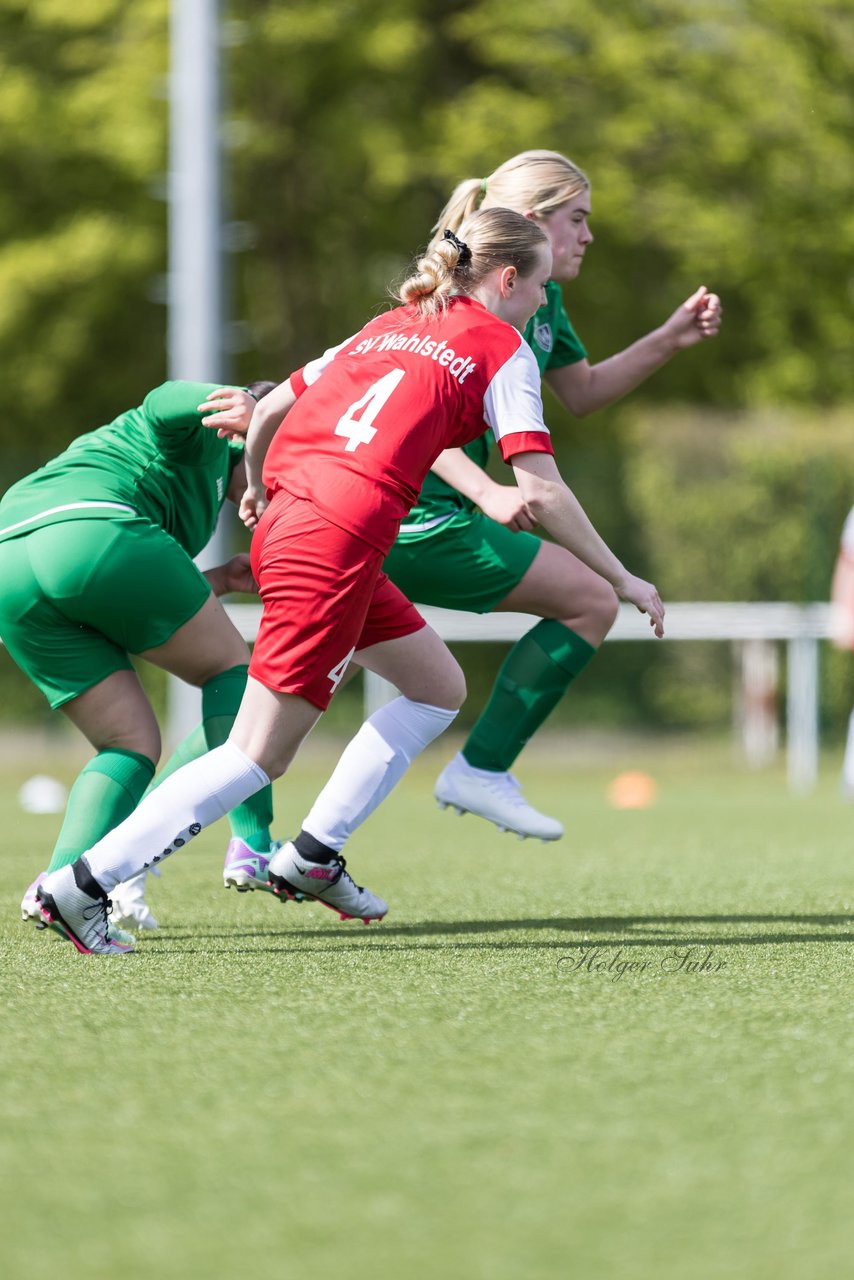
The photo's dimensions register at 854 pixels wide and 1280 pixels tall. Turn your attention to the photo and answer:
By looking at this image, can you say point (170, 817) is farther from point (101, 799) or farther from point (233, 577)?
point (233, 577)

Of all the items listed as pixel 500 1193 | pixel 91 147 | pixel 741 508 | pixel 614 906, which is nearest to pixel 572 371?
pixel 614 906

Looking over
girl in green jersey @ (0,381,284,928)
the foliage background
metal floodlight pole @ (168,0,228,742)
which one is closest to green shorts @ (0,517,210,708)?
girl in green jersey @ (0,381,284,928)

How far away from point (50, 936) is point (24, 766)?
9610mm

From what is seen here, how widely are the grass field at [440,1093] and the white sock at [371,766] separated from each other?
0.29 metres

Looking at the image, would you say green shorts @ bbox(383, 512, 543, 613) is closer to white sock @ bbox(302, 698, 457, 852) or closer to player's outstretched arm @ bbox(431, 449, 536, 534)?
Result: player's outstretched arm @ bbox(431, 449, 536, 534)

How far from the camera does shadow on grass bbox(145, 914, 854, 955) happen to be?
4383mm

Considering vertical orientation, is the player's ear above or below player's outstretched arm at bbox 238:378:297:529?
above

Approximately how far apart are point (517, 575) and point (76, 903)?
171 centimetres

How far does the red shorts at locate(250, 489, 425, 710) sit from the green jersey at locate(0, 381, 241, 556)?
572 millimetres

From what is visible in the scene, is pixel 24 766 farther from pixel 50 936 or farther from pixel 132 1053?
pixel 132 1053

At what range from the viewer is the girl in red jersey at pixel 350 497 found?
3.91 metres

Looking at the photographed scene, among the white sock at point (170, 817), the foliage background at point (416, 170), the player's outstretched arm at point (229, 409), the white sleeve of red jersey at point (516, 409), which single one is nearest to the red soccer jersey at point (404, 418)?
the white sleeve of red jersey at point (516, 409)

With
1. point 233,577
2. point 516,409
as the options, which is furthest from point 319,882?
point 516,409

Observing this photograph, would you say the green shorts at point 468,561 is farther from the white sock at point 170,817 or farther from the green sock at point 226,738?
the white sock at point 170,817
